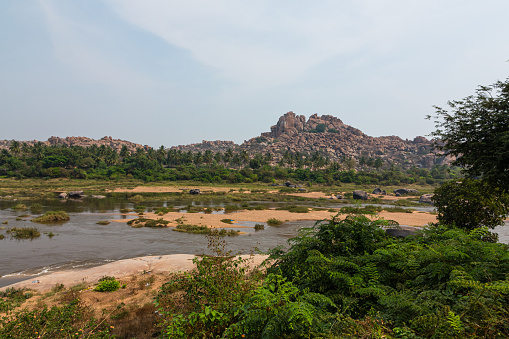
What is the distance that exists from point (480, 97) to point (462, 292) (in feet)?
39.2

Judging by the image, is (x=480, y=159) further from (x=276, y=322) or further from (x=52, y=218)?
(x=52, y=218)

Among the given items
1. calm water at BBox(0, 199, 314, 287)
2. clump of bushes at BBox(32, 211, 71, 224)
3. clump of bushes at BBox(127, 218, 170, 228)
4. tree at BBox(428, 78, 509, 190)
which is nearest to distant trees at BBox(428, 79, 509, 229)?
tree at BBox(428, 78, 509, 190)

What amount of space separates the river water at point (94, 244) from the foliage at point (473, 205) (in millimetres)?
8588

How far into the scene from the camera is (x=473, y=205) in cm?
1259

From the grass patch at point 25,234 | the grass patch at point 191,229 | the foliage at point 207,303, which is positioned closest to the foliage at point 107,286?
the foliage at point 207,303

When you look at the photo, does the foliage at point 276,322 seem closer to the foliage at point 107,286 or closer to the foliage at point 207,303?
the foliage at point 207,303

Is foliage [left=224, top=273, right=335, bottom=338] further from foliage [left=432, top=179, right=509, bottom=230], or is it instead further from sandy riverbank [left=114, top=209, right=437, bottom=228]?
sandy riverbank [left=114, top=209, right=437, bottom=228]

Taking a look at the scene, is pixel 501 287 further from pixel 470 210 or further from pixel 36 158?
pixel 36 158

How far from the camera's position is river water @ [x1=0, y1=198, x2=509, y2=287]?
597 inches

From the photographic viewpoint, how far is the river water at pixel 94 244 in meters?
15.2

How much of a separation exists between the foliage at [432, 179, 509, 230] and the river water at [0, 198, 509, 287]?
8.59 metres

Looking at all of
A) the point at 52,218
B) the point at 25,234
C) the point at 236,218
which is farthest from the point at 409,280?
the point at 52,218

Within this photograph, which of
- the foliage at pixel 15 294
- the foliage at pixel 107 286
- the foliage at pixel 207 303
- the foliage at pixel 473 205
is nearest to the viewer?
the foliage at pixel 207 303

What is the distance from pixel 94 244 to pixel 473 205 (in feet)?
79.3
